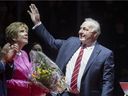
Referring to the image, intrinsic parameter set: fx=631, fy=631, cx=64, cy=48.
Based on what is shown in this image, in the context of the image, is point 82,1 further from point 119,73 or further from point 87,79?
point 87,79

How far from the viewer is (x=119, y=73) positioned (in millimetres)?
10109

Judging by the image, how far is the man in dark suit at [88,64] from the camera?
25.3 feet

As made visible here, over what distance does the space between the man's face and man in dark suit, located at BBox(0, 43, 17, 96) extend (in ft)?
3.02

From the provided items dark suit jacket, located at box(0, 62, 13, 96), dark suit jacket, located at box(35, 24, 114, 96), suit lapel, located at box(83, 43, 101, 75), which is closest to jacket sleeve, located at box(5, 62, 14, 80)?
dark suit jacket, located at box(0, 62, 13, 96)

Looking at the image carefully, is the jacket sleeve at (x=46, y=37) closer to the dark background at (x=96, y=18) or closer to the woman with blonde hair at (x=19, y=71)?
the woman with blonde hair at (x=19, y=71)

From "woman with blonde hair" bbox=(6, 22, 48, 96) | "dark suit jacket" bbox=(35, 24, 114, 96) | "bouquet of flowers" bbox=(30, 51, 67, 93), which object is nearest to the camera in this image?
"bouquet of flowers" bbox=(30, 51, 67, 93)

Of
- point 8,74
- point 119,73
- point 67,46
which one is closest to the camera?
point 8,74


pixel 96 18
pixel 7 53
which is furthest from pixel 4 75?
pixel 96 18

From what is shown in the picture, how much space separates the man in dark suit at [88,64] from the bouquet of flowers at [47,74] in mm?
276

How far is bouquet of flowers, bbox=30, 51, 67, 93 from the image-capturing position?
7.41 meters

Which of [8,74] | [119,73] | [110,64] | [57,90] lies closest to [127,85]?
[110,64]

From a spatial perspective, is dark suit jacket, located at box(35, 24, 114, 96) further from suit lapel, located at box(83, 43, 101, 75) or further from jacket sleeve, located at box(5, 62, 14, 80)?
jacket sleeve, located at box(5, 62, 14, 80)

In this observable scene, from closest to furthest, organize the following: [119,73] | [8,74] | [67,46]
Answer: [8,74] → [67,46] → [119,73]

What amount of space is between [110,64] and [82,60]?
349 mm
